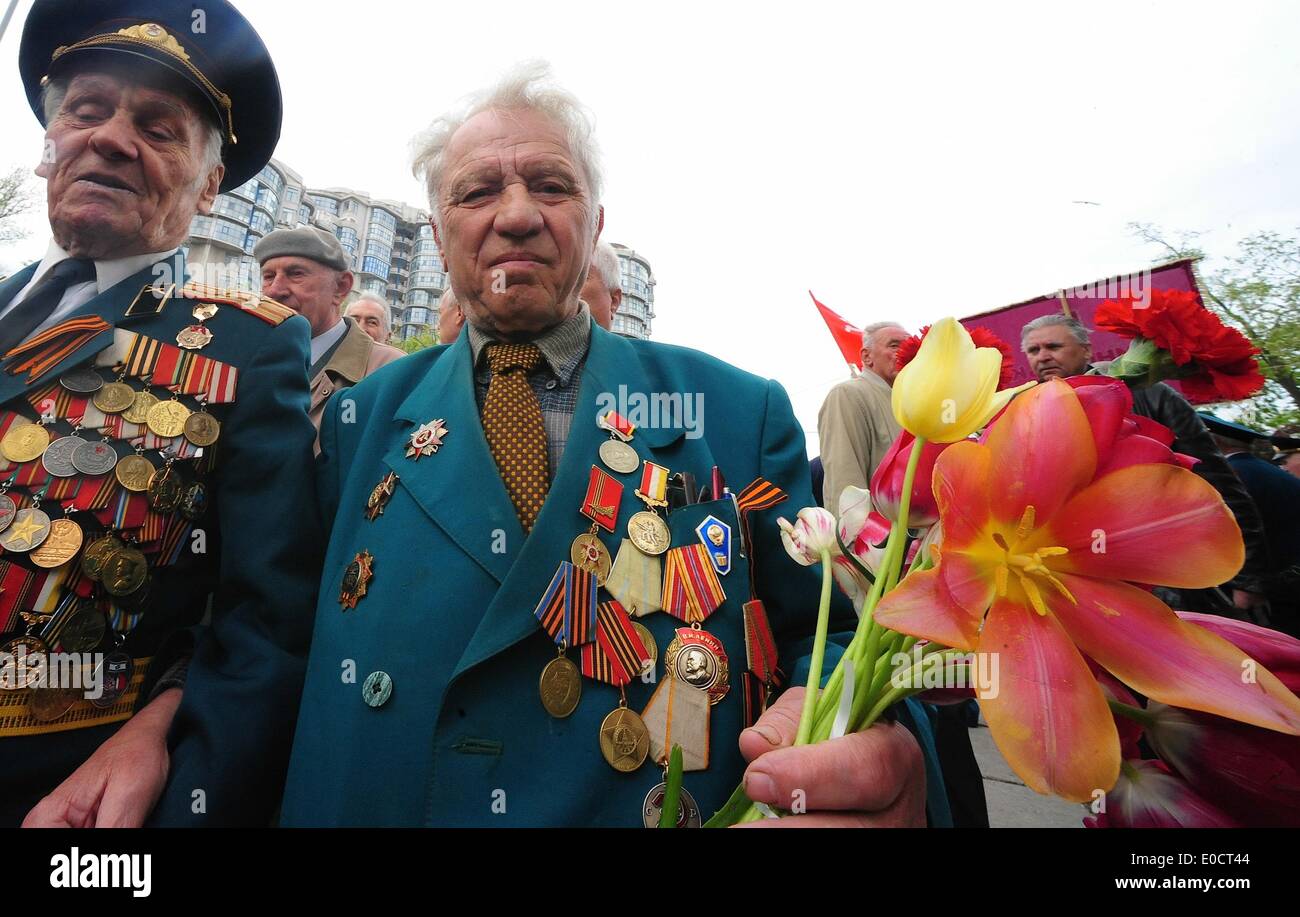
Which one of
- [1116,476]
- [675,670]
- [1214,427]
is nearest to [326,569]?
[675,670]

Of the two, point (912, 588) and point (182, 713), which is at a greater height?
point (912, 588)

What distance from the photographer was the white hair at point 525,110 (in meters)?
1.55

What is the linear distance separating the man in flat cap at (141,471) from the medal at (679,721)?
0.72 meters

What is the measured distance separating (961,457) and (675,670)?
2.44 ft

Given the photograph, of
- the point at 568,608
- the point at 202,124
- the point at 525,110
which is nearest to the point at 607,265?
the point at 525,110

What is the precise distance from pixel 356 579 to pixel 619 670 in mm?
545

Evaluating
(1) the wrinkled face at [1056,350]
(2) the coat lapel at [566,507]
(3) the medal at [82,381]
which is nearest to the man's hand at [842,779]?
(2) the coat lapel at [566,507]

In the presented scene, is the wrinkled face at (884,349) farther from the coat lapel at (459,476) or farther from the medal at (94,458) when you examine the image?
the medal at (94,458)

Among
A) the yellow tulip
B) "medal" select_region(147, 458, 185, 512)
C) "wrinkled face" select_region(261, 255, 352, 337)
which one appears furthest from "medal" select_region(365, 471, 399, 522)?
"wrinkled face" select_region(261, 255, 352, 337)

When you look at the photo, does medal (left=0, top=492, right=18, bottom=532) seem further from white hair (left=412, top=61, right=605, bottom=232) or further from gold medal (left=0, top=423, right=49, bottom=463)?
white hair (left=412, top=61, right=605, bottom=232)

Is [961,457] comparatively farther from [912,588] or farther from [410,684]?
[410,684]

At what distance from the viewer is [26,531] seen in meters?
1.14

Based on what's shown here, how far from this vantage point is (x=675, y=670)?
1137mm
